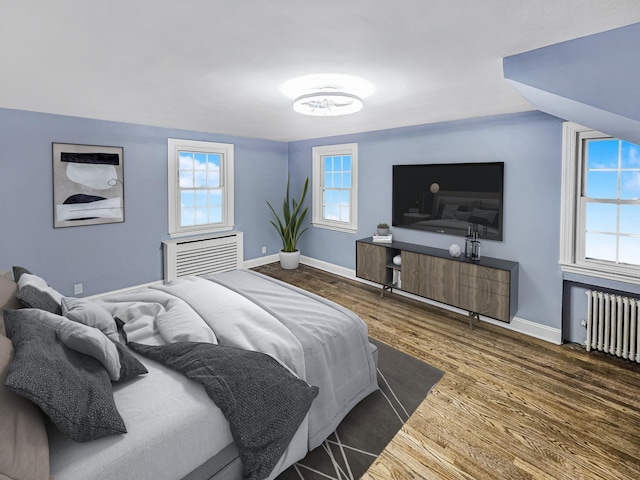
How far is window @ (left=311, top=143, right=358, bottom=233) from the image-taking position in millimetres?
5223

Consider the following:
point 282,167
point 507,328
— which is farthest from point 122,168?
point 507,328

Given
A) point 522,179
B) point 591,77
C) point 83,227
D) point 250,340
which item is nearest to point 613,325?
point 522,179

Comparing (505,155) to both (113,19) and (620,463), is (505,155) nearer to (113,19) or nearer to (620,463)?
(620,463)

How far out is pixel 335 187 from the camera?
5.57 m

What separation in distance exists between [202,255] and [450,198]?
355 centimetres

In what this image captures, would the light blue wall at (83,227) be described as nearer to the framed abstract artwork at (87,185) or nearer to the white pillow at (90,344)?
the framed abstract artwork at (87,185)

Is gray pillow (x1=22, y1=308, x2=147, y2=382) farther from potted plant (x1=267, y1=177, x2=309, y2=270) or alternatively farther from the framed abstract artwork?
potted plant (x1=267, y1=177, x2=309, y2=270)

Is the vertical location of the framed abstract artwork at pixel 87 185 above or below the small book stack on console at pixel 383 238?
above

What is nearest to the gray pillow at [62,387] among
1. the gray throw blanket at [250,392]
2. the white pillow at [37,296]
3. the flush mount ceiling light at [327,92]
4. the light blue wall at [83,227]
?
the gray throw blanket at [250,392]

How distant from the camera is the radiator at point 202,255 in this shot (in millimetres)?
4711

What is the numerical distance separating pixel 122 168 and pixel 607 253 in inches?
210

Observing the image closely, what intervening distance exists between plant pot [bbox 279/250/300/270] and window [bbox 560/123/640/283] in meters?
3.85

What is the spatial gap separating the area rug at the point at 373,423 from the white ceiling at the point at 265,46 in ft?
7.52

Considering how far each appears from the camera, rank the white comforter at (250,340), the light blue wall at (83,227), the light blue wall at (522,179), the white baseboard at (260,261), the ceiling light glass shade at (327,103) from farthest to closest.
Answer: the white baseboard at (260,261) < the light blue wall at (83,227) < the light blue wall at (522,179) < the ceiling light glass shade at (327,103) < the white comforter at (250,340)
